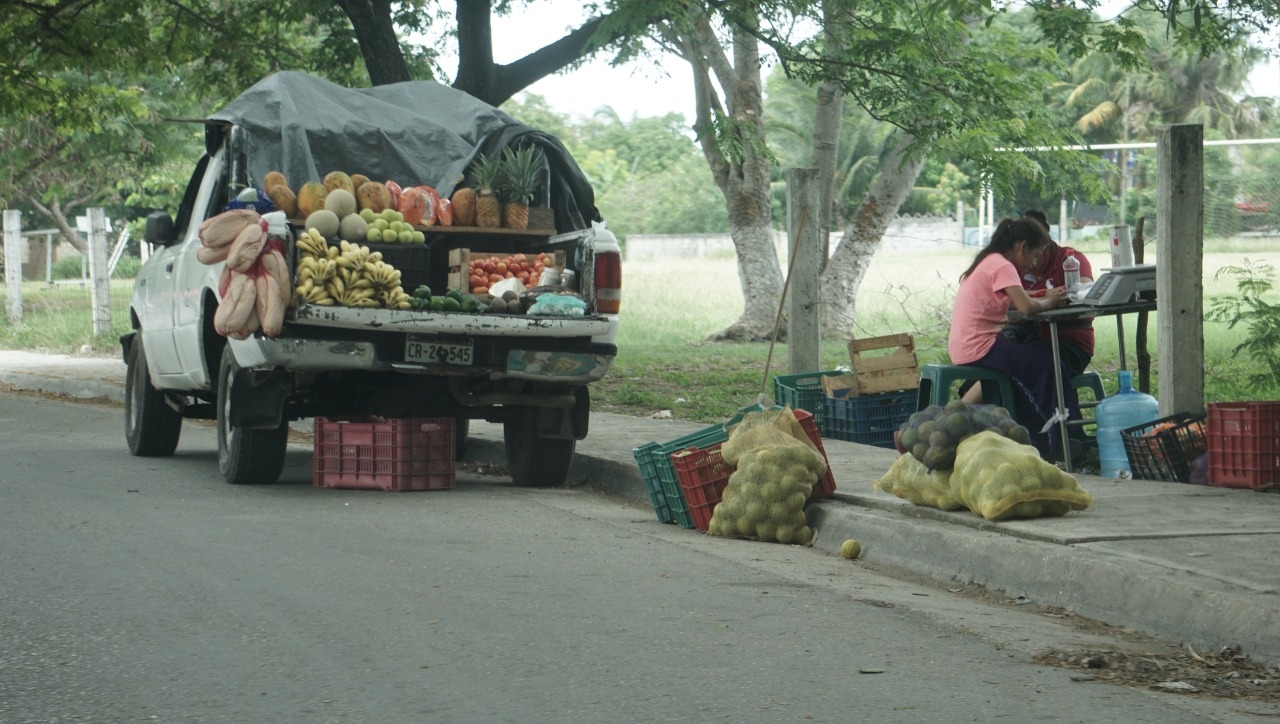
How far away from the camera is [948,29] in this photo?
645 inches

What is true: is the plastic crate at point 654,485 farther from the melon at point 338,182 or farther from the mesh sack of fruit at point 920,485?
the melon at point 338,182

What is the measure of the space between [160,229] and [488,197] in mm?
2371

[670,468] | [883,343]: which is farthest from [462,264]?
[883,343]

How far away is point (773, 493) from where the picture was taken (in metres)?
7.78

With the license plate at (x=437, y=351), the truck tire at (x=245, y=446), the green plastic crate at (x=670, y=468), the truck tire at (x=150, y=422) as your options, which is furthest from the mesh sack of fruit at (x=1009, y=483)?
the truck tire at (x=150, y=422)

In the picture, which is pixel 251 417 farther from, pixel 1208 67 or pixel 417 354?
pixel 1208 67

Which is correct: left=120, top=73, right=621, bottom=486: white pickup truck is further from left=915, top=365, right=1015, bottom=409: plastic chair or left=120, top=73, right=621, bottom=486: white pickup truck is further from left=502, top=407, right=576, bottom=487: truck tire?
left=915, top=365, right=1015, bottom=409: plastic chair

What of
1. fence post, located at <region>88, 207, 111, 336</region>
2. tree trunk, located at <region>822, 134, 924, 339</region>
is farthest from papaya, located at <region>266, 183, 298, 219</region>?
tree trunk, located at <region>822, 134, 924, 339</region>

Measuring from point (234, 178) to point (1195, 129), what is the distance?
19.2ft

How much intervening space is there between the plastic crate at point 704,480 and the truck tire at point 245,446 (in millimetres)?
2605

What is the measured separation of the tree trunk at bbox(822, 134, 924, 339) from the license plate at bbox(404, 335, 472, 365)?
15.0 meters

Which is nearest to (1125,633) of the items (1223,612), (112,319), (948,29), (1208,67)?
(1223,612)

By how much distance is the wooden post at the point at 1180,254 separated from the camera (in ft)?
28.5

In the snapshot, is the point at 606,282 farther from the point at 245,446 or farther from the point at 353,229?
the point at 245,446
